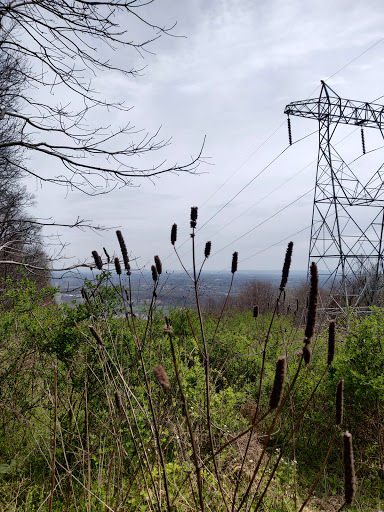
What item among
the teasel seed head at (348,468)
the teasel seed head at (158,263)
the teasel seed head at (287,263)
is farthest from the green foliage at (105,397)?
the teasel seed head at (348,468)

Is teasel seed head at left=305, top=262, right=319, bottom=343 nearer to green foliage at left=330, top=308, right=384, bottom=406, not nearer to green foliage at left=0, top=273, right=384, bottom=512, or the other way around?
green foliage at left=0, top=273, right=384, bottom=512

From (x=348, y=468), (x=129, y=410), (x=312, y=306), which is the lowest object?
(x=129, y=410)

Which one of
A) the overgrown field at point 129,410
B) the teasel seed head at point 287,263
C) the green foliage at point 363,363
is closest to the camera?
the teasel seed head at point 287,263

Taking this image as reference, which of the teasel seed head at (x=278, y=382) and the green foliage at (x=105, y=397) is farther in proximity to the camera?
the green foliage at (x=105, y=397)

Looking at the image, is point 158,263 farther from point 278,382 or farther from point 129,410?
point 129,410

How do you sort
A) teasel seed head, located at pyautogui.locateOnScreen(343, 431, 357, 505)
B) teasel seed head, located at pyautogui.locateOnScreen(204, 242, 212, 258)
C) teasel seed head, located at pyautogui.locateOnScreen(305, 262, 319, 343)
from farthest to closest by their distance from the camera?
teasel seed head, located at pyautogui.locateOnScreen(204, 242, 212, 258)
teasel seed head, located at pyautogui.locateOnScreen(305, 262, 319, 343)
teasel seed head, located at pyautogui.locateOnScreen(343, 431, 357, 505)

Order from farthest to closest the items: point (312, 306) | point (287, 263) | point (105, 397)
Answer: point (105, 397), point (287, 263), point (312, 306)

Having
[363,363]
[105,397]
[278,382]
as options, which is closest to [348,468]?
[278,382]

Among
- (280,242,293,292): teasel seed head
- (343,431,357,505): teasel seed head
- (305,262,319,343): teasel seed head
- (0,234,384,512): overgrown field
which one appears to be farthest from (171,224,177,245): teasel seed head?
A: (0,234,384,512): overgrown field

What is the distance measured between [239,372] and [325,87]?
11.2 m

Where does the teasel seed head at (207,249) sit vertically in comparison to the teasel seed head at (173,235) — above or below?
below

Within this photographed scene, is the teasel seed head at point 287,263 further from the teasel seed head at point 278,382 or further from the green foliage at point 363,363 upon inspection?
the green foliage at point 363,363

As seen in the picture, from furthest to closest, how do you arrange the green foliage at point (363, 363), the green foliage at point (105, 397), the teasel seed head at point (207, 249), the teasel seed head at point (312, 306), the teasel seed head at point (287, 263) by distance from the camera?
1. the green foliage at point (363, 363)
2. the green foliage at point (105, 397)
3. the teasel seed head at point (207, 249)
4. the teasel seed head at point (287, 263)
5. the teasel seed head at point (312, 306)

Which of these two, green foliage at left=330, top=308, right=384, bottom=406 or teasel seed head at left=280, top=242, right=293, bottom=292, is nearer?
teasel seed head at left=280, top=242, right=293, bottom=292
